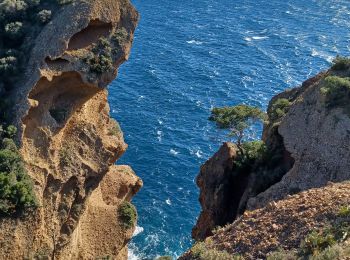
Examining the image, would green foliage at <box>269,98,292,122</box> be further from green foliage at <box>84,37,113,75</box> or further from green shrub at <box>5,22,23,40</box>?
green shrub at <box>5,22,23,40</box>

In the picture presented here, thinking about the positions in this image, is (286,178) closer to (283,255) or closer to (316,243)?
(316,243)

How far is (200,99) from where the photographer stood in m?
98.2

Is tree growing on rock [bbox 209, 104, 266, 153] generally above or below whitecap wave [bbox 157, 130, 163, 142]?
above

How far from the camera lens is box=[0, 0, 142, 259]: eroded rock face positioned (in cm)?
4631

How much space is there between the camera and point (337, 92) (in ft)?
155

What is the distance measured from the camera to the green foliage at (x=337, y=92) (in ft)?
153

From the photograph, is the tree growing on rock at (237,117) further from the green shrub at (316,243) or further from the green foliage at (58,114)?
the green shrub at (316,243)

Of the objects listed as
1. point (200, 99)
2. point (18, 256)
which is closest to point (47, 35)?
point (18, 256)

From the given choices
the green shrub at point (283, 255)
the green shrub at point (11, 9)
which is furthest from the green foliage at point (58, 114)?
the green shrub at point (283, 255)

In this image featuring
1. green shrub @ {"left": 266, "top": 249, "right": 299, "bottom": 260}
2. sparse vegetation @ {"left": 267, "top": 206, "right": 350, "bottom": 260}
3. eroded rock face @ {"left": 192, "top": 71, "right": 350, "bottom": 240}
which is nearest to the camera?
sparse vegetation @ {"left": 267, "top": 206, "right": 350, "bottom": 260}

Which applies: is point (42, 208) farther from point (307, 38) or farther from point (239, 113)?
point (307, 38)

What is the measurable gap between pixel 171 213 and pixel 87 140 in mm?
25573

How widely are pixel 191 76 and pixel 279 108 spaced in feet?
160

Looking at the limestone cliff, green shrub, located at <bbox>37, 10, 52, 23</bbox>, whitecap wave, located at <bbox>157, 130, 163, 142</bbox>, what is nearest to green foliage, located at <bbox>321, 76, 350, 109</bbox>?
the limestone cliff
